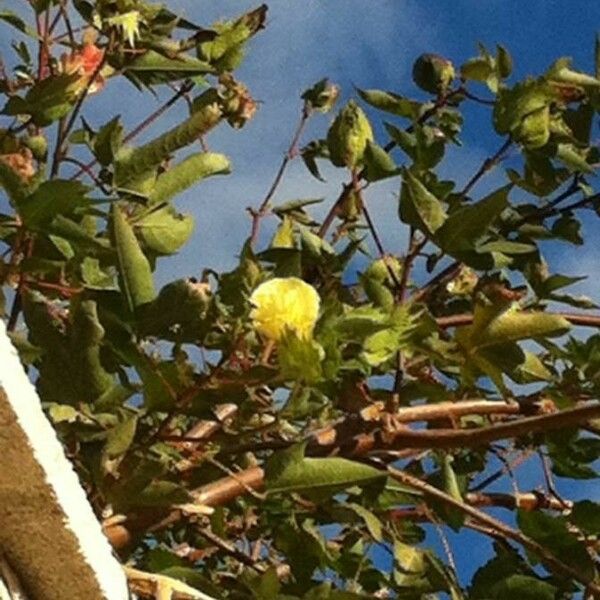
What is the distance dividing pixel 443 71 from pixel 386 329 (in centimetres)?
54

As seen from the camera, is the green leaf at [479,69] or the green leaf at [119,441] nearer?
the green leaf at [119,441]

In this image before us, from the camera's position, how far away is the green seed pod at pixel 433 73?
4.64 ft

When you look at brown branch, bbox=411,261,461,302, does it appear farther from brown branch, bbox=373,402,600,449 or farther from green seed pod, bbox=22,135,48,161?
green seed pod, bbox=22,135,48,161

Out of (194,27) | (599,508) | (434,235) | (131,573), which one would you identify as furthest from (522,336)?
(194,27)

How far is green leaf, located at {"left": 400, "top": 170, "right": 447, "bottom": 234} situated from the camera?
104 cm

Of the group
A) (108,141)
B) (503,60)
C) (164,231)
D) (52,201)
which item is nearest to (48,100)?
(108,141)

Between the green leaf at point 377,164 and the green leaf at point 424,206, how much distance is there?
13 cm

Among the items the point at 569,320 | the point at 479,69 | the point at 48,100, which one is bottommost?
the point at 569,320

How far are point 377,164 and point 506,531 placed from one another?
0.97 ft

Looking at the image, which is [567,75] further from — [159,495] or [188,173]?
[159,495]

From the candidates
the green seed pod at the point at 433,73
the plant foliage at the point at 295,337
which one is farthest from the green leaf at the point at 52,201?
the green seed pod at the point at 433,73

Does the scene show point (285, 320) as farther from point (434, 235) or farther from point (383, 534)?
point (383, 534)

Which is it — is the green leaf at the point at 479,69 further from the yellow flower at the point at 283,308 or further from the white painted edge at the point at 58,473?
the white painted edge at the point at 58,473

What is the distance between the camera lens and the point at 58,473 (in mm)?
647
